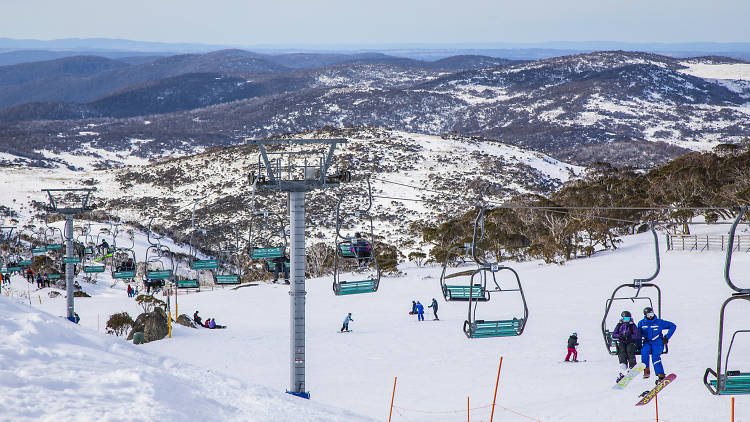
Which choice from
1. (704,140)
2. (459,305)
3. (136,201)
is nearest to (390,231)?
(459,305)

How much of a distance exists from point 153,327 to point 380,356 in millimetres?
9771

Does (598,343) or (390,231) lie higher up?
(598,343)

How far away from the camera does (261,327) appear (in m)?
30.3

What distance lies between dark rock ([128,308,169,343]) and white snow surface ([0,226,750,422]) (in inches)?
20.8

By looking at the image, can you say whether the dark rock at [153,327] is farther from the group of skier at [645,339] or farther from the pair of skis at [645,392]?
the group of skier at [645,339]

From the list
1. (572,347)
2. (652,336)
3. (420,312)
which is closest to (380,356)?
(420,312)

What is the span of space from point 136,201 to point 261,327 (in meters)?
64.1

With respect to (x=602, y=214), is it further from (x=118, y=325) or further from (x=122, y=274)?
(x=118, y=325)

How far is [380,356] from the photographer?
23.4 metres

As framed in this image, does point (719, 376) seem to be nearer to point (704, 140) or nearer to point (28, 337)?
point (28, 337)

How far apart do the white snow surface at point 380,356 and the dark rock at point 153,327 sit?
53 cm

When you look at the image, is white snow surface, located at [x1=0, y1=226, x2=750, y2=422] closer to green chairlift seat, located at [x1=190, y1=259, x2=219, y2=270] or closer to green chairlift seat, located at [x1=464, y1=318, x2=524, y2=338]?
green chairlift seat, located at [x1=464, y1=318, x2=524, y2=338]

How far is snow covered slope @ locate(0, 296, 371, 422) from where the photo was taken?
9.50 m

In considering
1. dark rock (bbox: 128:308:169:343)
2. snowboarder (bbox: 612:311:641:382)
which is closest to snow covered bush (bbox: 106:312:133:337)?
dark rock (bbox: 128:308:169:343)
